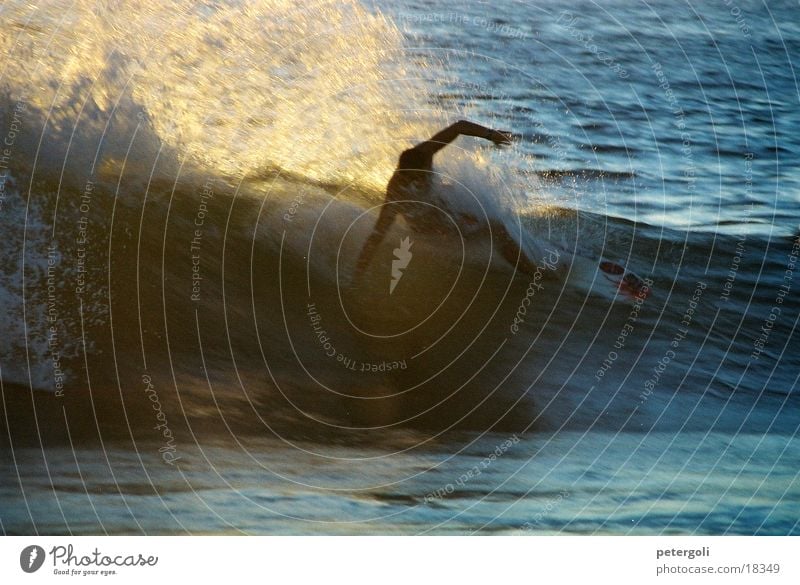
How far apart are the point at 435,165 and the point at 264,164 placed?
0.33 metres

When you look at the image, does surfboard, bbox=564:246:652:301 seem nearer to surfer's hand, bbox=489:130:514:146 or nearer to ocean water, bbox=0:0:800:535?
ocean water, bbox=0:0:800:535

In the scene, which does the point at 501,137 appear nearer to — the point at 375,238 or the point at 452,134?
the point at 452,134

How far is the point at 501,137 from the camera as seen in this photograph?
1764mm

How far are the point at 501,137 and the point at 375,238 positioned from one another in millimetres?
317

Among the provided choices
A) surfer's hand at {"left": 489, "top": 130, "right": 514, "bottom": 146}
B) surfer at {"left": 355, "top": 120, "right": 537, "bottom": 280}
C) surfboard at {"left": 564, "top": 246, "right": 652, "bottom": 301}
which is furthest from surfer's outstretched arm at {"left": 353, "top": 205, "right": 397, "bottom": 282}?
surfboard at {"left": 564, "top": 246, "right": 652, "bottom": 301}

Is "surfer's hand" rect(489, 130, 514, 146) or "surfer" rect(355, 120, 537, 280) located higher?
"surfer's hand" rect(489, 130, 514, 146)

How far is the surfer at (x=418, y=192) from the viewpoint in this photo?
175 centimetres

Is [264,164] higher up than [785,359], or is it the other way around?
[264,164]

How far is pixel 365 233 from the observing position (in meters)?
1.75

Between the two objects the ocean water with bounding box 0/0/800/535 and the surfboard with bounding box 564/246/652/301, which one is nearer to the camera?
the ocean water with bounding box 0/0/800/535

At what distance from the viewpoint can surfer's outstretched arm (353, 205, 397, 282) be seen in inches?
69.0

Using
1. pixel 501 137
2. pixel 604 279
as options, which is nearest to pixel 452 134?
pixel 501 137
